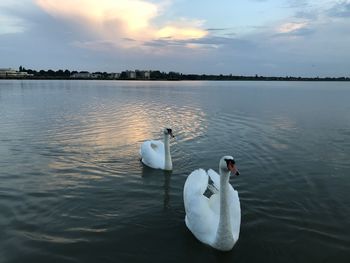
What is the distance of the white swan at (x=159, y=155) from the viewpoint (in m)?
12.8

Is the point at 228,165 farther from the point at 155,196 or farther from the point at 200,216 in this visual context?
the point at 155,196

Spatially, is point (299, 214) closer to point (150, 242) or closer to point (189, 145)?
point (150, 242)

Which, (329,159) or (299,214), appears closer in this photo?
(299,214)

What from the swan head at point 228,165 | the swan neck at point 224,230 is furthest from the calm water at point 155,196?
the swan head at point 228,165

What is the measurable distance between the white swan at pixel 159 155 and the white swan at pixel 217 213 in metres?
4.17

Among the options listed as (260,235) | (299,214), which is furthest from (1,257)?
(299,214)

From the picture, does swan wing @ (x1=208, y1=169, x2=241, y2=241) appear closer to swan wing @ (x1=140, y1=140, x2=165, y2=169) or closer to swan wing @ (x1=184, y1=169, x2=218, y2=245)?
swan wing @ (x1=184, y1=169, x2=218, y2=245)

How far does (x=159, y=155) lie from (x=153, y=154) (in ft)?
0.78

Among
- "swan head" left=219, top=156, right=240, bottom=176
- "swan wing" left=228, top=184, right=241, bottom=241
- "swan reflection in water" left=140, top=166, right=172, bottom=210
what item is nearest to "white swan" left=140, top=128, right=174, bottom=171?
"swan reflection in water" left=140, top=166, right=172, bottom=210

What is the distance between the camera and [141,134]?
1966 cm

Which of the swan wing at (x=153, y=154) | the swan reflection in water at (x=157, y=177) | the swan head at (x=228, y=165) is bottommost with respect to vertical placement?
the swan reflection in water at (x=157, y=177)

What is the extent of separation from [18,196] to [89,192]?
1.79m

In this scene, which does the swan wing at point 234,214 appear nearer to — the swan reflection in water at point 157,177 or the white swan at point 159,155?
the swan reflection in water at point 157,177

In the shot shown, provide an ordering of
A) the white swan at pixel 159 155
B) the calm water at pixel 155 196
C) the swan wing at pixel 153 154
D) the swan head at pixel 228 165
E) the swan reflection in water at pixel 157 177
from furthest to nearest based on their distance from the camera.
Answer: the swan wing at pixel 153 154 < the white swan at pixel 159 155 < the swan reflection in water at pixel 157 177 < the calm water at pixel 155 196 < the swan head at pixel 228 165
